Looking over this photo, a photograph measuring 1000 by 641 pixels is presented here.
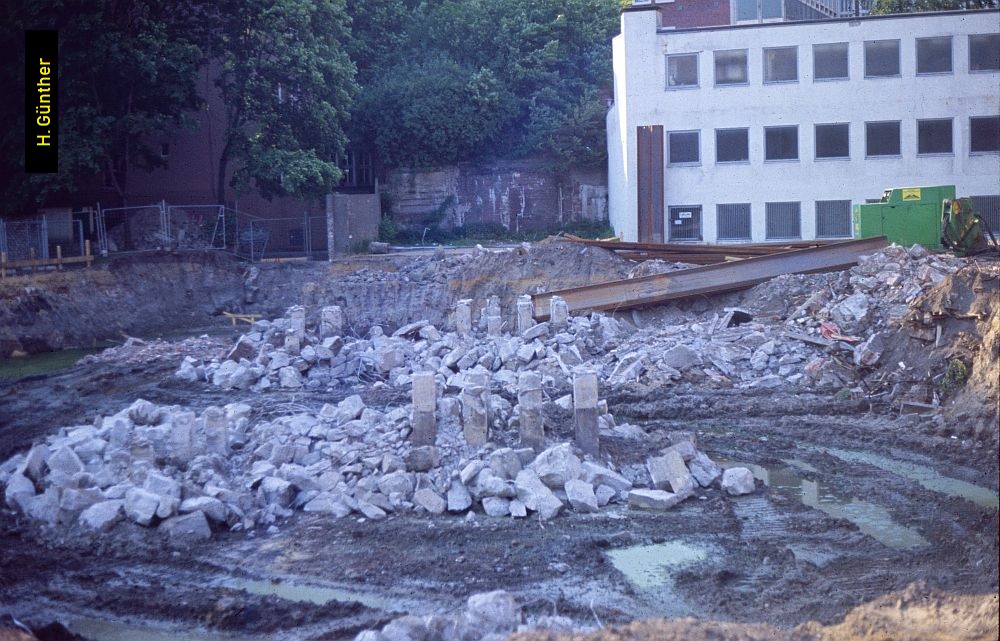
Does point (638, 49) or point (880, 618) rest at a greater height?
point (638, 49)

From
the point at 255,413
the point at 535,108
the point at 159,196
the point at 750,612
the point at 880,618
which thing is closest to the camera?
the point at 880,618

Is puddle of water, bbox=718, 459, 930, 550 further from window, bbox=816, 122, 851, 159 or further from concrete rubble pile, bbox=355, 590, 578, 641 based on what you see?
window, bbox=816, 122, 851, 159

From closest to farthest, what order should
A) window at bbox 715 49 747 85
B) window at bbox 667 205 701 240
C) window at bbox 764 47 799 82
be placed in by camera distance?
window at bbox 764 47 799 82, window at bbox 715 49 747 85, window at bbox 667 205 701 240

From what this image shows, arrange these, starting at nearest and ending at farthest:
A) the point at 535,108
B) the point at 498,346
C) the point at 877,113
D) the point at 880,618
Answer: the point at 880,618 < the point at 498,346 < the point at 877,113 < the point at 535,108

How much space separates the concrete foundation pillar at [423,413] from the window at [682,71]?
24.8 m

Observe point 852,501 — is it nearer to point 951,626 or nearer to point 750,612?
point 750,612

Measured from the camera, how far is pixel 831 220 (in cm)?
3466

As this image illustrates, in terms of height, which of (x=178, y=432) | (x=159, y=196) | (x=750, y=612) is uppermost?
(x=159, y=196)

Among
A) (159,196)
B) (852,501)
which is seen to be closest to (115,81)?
(159,196)

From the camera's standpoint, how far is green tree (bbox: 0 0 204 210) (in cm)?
2722

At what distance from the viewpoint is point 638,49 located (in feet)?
114

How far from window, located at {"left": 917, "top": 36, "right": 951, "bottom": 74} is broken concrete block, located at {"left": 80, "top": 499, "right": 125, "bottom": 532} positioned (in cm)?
3031

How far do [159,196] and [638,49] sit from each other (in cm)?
1829

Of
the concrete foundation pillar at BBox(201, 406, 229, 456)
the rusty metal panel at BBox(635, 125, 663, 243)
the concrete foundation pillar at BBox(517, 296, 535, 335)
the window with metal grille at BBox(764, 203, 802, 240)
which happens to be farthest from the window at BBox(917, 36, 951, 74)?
the concrete foundation pillar at BBox(201, 406, 229, 456)
